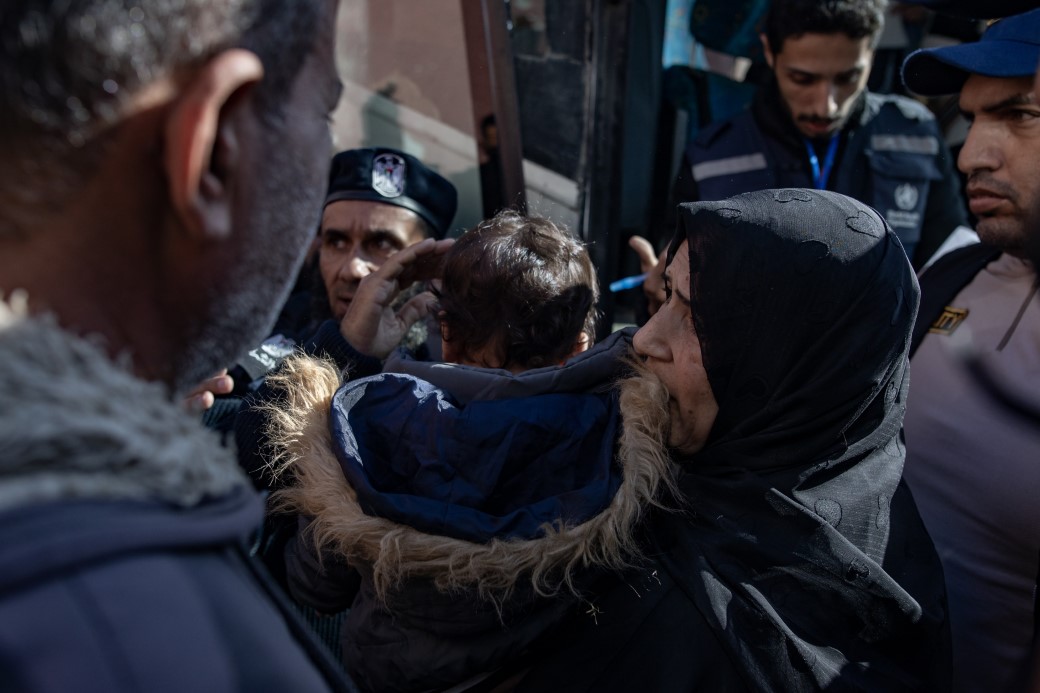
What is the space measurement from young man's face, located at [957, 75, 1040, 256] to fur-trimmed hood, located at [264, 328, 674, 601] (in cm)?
115

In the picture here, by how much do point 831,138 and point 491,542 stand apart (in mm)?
2435

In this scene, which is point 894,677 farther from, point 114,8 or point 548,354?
point 114,8

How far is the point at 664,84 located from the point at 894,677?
2.98m

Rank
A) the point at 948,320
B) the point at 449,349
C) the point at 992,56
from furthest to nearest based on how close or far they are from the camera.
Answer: the point at 948,320
the point at 992,56
the point at 449,349

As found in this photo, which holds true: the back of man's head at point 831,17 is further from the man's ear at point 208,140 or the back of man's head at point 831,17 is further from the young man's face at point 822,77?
the man's ear at point 208,140

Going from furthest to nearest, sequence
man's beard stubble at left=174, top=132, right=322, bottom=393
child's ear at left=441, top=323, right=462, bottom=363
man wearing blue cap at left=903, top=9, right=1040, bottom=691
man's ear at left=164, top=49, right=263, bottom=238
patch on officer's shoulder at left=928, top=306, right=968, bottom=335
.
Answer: patch on officer's shoulder at left=928, top=306, right=968, bottom=335
child's ear at left=441, top=323, right=462, bottom=363
man wearing blue cap at left=903, top=9, right=1040, bottom=691
man's beard stubble at left=174, top=132, right=322, bottom=393
man's ear at left=164, top=49, right=263, bottom=238

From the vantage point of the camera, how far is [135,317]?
0.81 metres

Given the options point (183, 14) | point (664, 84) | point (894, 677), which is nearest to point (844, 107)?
point (664, 84)

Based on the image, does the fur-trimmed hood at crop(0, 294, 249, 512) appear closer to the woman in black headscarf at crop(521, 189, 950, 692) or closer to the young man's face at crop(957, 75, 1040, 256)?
the woman in black headscarf at crop(521, 189, 950, 692)

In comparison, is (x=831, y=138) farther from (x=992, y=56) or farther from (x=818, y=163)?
(x=992, y=56)

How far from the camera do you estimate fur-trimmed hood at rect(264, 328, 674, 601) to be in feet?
4.71

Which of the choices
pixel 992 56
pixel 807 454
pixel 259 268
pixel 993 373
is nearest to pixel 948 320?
pixel 993 373

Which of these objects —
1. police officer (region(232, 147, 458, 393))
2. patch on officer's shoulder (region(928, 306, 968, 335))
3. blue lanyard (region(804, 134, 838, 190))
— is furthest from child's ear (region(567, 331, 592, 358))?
blue lanyard (region(804, 134, 838, 190))

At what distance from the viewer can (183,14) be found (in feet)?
2.51
